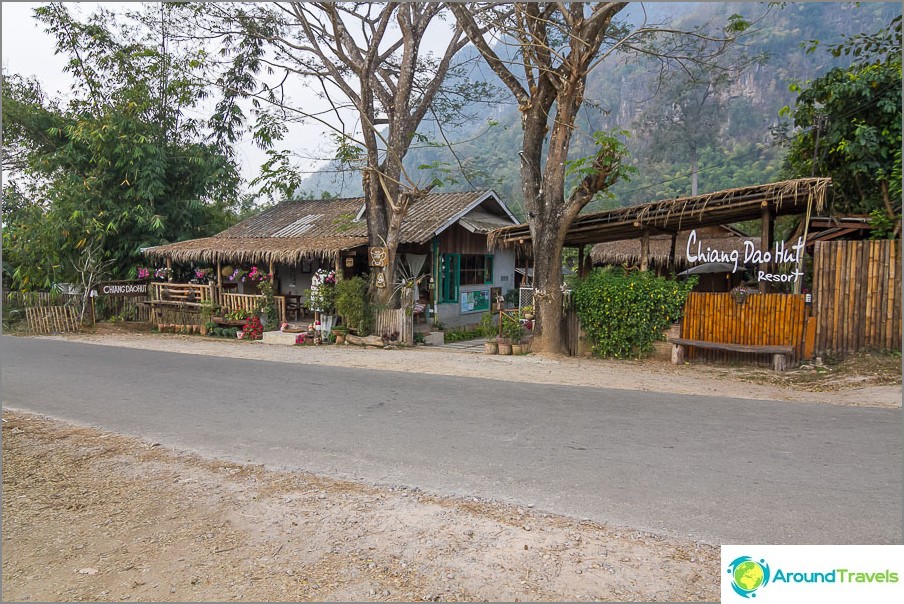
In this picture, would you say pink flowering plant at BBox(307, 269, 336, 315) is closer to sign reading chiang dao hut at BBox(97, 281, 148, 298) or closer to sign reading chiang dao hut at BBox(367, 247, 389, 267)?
sign reading chiang dao hut at BBox(367, 247, 389, 267)

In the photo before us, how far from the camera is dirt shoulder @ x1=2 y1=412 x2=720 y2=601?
12.1 feet

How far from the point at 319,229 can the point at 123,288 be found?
6865 mm

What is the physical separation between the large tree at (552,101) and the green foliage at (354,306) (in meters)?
4.89

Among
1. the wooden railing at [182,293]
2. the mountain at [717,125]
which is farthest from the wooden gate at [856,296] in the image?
the wooden railing at [182,293]

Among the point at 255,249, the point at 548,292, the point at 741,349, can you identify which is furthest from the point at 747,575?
the point at 255,249

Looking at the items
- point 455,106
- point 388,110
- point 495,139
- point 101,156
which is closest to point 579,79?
point 388,110

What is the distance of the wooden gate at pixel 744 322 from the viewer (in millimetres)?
11508

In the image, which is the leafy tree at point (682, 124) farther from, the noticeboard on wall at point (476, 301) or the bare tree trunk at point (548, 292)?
the bare tree trunk at point (548, 292)

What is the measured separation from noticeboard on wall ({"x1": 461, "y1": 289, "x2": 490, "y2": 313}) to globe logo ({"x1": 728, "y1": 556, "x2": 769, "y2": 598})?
16517mm

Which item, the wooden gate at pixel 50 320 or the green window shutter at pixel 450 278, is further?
the wooden gate at pixel 50 320

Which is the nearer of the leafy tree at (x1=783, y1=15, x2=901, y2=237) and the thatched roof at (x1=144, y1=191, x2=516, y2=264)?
the leafy tree at (x1=783, y1=15, x2=901, y2=237)

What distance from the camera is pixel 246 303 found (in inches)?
722

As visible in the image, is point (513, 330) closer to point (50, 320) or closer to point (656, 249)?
point (656, 249)

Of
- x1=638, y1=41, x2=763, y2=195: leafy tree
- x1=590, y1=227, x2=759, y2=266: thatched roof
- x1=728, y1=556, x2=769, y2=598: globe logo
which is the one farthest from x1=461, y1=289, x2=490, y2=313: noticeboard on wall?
x1=638, y1=41, x2=763, y2=195: leafy tree
